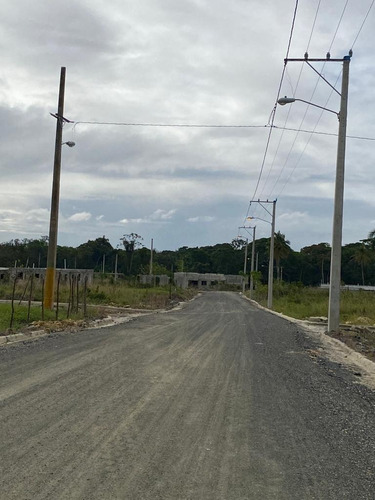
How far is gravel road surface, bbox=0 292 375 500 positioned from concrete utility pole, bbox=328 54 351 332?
841 cm

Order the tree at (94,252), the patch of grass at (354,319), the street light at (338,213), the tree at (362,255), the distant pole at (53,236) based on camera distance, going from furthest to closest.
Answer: the tree at (94,252)
the tree at (362,255)
the distant pole at (53,236)
the street light at (338,213)
the patch of grass at (354,319)

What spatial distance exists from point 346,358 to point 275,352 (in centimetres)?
189

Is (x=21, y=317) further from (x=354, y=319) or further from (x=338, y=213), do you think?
(x=354, y=319)

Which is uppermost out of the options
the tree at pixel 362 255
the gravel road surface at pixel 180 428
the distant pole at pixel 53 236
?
the tree at pixel 362 255

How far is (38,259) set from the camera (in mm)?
121625

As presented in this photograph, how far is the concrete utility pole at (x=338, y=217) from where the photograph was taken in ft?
68.3

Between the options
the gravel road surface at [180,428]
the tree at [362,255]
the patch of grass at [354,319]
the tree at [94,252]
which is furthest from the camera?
the tree at [94,252]

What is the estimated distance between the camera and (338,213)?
830 inches

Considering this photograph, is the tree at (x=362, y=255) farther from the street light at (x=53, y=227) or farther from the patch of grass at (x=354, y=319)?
the street light at (x=53, y=227)

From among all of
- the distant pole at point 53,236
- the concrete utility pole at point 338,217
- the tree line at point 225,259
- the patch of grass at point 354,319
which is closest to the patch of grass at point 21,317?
the distant pole at point 53,236

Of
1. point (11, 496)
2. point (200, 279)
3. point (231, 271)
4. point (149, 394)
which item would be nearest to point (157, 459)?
point (11, 496)

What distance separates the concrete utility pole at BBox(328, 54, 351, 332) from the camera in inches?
819

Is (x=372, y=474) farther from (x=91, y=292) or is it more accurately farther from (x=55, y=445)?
(x=91, y=292)

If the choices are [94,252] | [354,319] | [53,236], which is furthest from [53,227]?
[94,252]
